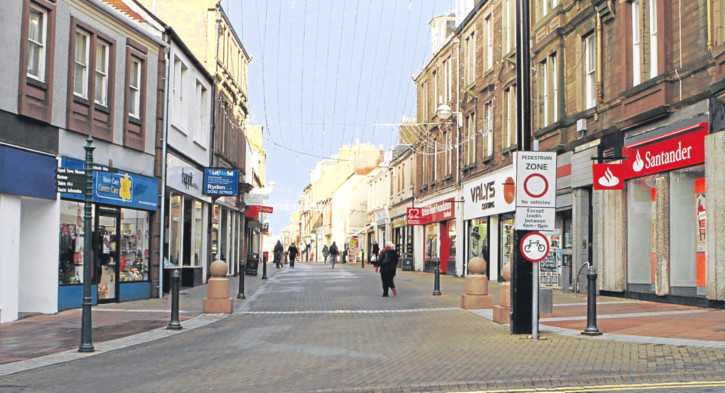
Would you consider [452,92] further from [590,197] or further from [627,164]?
[627,164]

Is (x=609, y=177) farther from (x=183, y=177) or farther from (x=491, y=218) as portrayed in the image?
(x=183, y=177)

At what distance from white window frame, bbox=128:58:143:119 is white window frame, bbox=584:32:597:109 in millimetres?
12571

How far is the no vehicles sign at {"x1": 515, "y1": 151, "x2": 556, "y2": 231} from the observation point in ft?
37.9

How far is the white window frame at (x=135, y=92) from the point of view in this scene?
759 inches

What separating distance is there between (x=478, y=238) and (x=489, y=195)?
119 inches

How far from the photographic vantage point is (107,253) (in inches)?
714

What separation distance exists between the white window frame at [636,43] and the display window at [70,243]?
45.2 feet

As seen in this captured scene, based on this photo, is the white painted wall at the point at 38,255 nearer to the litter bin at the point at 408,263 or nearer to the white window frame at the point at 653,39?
the white window frame at the point at 653,39

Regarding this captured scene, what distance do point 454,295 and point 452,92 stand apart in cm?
1841

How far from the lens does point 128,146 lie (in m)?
18.7

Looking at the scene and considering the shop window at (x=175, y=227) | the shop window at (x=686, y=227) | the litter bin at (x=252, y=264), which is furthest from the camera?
the litter bin at (x=252, y=264)

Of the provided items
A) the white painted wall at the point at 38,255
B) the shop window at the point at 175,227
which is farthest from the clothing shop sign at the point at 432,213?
the white painted wall at the point at 38,255

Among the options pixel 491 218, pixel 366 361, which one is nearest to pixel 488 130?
pixel 491 218

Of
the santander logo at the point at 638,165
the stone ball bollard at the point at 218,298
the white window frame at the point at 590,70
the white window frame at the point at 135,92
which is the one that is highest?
the white window frame at the point at 590,70
